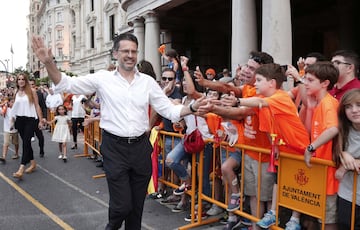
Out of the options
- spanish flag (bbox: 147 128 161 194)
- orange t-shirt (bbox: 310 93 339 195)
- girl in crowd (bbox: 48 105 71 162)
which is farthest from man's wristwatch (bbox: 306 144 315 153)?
girl in crowd (bbox: 48 105 71 162)

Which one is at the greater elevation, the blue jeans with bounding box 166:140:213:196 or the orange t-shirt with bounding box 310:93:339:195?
the orange t-shirt with bounding box 310:93:339:195

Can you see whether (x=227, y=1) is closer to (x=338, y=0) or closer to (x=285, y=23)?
(x=338, y=0)

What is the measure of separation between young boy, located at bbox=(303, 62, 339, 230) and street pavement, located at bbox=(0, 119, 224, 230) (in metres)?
1.86

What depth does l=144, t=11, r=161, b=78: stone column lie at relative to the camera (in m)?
14.5

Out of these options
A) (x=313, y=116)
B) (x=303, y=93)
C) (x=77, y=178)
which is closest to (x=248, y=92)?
(x=303, y=93)

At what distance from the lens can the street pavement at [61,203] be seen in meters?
4.92

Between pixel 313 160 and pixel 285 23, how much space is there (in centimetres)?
591

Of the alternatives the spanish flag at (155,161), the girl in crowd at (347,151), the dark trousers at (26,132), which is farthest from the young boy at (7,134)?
the girl in crowd at (347,151)

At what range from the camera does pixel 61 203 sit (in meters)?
5.80

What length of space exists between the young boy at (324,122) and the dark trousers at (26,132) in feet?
19.5

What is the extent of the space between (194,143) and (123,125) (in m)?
1.45

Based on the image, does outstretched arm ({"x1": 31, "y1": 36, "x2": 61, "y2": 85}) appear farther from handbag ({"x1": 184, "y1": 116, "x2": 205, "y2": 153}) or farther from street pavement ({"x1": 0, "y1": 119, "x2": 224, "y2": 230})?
street pavement ({"x1": 0, "y1": 119, "x2": 224, "y2": 230})

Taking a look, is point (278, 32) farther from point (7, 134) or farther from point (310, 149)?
point (7, 134)

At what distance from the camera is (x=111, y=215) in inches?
140
